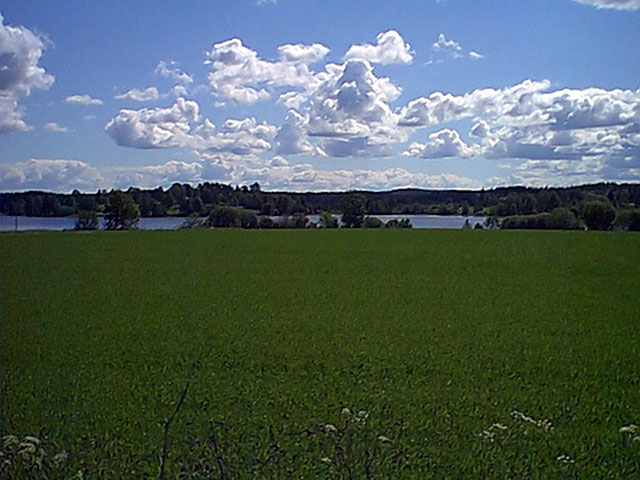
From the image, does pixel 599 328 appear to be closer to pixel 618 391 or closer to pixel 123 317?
pixel 618 391

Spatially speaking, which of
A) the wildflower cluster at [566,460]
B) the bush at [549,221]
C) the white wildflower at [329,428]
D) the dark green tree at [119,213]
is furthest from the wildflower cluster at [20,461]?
the bush at [549,221]

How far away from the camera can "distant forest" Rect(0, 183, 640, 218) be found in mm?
48969

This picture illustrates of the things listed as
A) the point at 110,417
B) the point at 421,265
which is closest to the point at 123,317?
the point at 110,417

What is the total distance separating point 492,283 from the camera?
17.2m

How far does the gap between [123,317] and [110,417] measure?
589 centimetres

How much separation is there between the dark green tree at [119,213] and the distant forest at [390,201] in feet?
2.37

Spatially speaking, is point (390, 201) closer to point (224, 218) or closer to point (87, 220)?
point (224, 218)

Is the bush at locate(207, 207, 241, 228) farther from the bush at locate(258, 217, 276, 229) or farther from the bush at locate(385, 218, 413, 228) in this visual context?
the bush at locate(385, 218, 413, 228)

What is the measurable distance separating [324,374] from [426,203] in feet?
165

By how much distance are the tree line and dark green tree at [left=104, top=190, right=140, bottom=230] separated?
0.15 meters

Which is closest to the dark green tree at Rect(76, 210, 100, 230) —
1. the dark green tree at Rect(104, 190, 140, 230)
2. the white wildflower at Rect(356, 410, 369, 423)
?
the dark green tree at Rect(104, 190, 140, 230)

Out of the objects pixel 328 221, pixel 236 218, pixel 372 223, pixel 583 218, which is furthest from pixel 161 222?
pixel 583 218

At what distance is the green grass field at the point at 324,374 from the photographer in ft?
17.3

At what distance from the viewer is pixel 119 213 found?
45.5m
